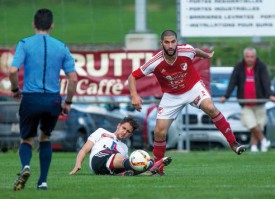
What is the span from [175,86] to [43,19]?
361cm

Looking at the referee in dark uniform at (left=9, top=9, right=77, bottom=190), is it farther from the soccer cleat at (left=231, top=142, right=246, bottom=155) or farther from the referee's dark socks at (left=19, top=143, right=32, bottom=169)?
the soccer cleat at (left=231, top=142, right=246, bottom=155)

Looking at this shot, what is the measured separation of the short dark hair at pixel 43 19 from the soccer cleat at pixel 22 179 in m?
1.48

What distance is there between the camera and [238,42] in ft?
113

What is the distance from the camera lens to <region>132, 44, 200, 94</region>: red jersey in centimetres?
1484

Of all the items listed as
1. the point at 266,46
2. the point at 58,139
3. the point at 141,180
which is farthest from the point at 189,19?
the point at 266,46

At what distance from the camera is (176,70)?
1494 centimetres

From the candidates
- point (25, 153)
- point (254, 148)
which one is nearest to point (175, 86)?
point (25, 153)

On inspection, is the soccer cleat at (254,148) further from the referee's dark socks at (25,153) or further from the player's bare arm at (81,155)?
the referee's dark socks at (25,153)

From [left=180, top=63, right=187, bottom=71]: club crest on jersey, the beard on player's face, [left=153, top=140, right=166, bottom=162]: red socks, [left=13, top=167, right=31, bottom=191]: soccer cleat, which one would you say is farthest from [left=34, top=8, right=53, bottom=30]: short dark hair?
[left=153, top=140, right=166, bottom=162]: red socks

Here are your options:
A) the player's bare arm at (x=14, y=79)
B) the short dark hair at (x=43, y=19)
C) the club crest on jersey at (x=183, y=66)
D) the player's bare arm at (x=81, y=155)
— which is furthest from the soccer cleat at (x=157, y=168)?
the short dark hair at (x=43, y=19)

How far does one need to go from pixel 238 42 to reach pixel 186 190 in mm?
22764

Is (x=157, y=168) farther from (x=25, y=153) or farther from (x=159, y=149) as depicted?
(x=25, y=153)

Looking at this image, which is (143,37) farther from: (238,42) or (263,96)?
(238,42)

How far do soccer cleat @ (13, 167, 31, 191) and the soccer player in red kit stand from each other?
303 centimetres
